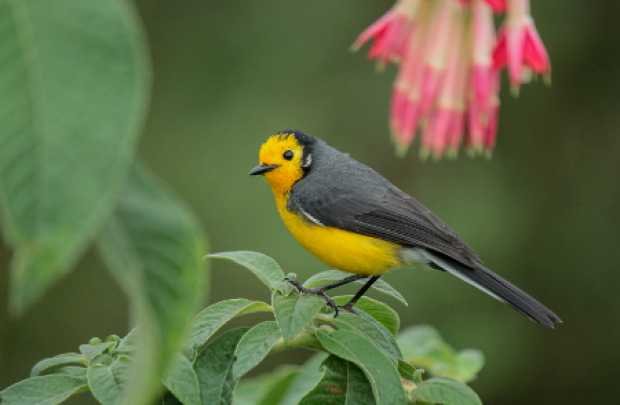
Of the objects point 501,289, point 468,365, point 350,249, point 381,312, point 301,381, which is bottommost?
point 350,249


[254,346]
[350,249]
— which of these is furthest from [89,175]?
[350,249]

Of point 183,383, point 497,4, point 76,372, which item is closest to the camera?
point 183,383

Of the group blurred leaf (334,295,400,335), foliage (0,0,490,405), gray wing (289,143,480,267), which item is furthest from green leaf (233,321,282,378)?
gray wing (289,143,480,267)

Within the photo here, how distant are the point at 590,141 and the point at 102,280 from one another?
3282mm

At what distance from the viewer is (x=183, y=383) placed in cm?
107

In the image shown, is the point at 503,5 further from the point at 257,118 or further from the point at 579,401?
the point at 579,401

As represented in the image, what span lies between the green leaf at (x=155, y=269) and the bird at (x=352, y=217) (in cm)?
220

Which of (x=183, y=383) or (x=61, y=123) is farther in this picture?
(x=183, y=383)

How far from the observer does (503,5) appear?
68.0 inches

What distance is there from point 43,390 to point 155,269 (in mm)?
637

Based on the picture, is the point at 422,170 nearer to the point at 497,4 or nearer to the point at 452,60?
the point at 452,60

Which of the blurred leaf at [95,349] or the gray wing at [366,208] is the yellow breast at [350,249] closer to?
the gray wing at [366,208]

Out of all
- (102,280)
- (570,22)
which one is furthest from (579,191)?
(102,280)

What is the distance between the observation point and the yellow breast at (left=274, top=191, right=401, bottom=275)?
116 inches
